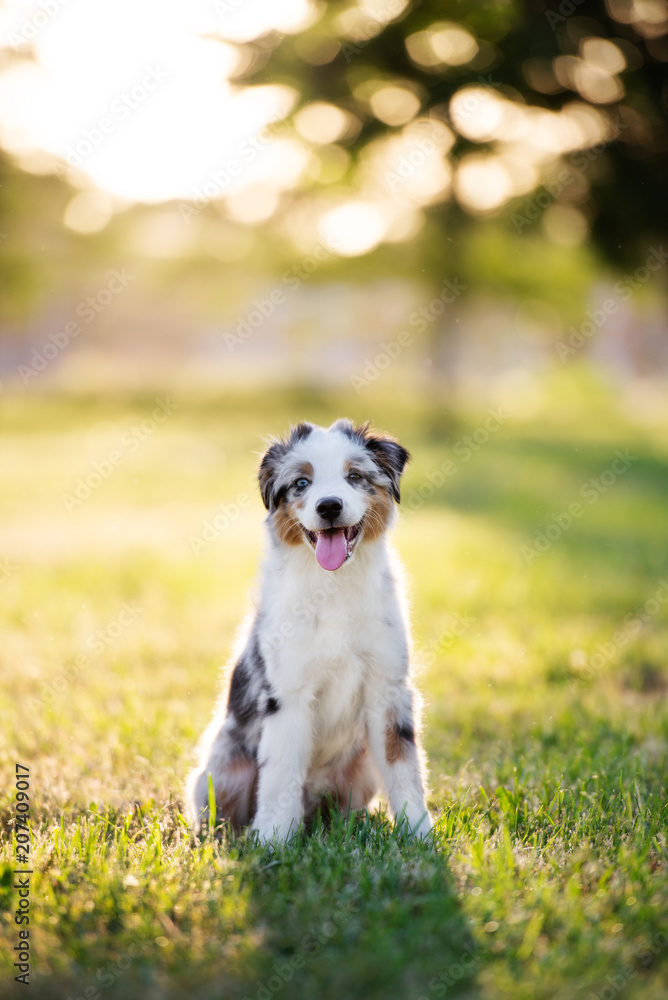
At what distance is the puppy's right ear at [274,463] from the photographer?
3.62 metres

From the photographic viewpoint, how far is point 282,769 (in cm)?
336

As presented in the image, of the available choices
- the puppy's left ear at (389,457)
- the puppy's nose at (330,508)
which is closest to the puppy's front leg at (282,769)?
the puppy's nose at (330,508)

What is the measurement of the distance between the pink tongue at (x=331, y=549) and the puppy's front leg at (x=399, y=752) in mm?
596

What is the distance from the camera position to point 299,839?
3.25 m

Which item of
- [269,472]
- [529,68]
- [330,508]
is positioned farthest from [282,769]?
[529,68]

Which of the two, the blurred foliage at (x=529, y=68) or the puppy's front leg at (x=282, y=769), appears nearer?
the puppy's front leg at (x=282, y=769)

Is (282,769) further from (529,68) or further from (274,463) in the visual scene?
(529,68)

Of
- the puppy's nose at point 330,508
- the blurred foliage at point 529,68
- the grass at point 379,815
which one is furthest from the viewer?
the blurred foliage at point 529,68

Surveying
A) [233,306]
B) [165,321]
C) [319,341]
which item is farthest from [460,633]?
[165,321]

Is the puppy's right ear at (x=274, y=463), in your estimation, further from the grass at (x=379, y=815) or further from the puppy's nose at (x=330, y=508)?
the grass at (x=379, y=815)

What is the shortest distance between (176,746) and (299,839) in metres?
1.45

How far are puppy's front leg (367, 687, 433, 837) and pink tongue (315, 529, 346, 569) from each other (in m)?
0.60

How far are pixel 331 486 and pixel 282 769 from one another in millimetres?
1154

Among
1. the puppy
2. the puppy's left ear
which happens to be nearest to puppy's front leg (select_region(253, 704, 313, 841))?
the puppy
